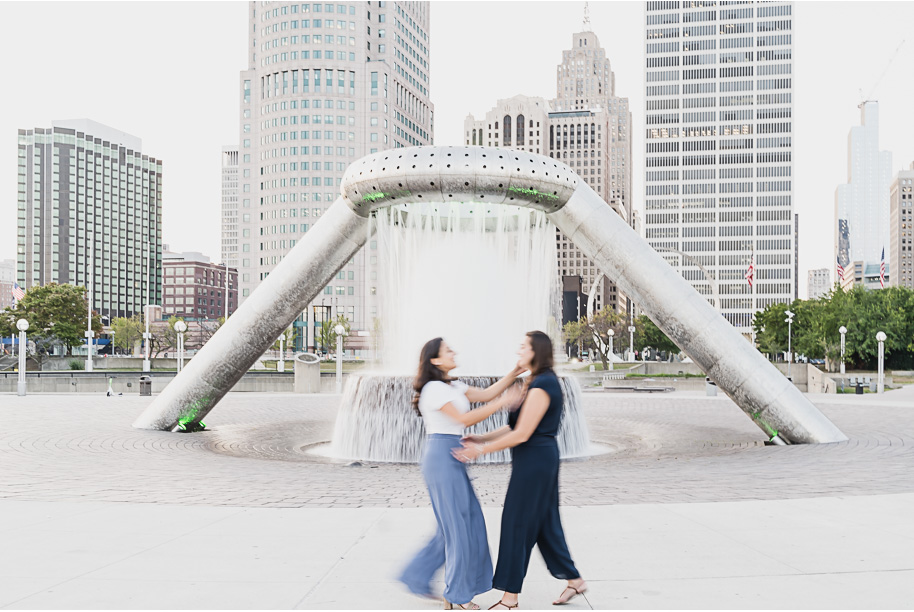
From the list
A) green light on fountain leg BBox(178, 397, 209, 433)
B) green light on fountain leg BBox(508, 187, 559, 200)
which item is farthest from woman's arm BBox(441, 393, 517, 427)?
green light on fountain leg BBox(178, 397, 209, 433)

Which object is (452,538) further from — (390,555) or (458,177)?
(458,177)

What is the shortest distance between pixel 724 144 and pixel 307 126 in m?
80.0

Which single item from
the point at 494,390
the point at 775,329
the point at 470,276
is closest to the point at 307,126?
the point at 775,329

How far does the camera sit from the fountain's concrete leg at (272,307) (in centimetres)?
1397

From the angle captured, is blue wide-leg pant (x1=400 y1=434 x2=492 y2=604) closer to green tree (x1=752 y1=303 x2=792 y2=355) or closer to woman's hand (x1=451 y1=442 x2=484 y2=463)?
woman's hand (x1=451 y1=442 x2=484 y2=463)

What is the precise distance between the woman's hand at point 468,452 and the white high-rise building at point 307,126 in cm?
11506

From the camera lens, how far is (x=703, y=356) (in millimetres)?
13023

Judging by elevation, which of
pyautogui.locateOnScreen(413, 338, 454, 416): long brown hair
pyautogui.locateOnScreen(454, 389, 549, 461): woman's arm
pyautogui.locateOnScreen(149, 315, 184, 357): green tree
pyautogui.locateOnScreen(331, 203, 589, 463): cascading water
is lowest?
pyautogui.locateOnScreen(149, 315, 184, 357): green tree

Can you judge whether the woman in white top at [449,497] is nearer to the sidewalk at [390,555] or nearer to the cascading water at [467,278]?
the sidewalk at [390,555]

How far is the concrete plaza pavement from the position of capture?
15.6 feet

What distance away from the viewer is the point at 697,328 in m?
13.0

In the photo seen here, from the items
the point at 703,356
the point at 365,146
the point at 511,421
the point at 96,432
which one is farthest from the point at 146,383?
the point at 365,146

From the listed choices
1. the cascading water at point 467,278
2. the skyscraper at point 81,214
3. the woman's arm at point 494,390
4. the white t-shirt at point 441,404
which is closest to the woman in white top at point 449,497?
A: the white t-shirt at point 441,404

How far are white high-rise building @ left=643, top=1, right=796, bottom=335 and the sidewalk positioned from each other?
459 feet
